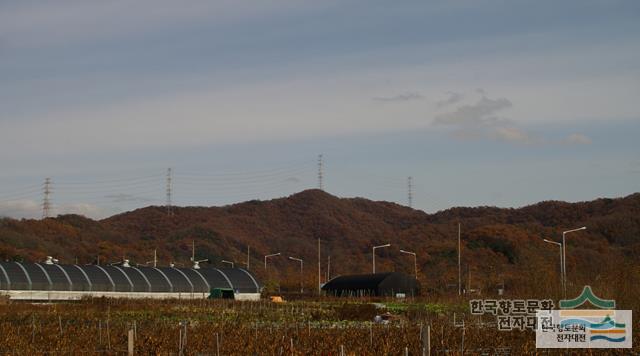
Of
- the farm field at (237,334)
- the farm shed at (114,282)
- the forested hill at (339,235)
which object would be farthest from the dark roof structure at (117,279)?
the forested hill at (339,235)

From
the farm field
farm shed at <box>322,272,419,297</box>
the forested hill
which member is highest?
the forested hill

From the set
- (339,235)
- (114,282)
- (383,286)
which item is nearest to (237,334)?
(114,282)

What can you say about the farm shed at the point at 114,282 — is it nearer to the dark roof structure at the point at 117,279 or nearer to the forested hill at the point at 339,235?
the dark roof structure at the point at 117,279

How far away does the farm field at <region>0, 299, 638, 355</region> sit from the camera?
2716 cm

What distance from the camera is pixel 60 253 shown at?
365ft

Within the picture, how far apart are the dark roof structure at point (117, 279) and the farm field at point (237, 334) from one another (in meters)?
8.77

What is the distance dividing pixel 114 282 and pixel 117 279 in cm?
47

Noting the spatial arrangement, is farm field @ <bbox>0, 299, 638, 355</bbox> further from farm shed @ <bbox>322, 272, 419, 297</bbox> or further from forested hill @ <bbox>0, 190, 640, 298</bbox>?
forested hill @ <bbox>0, 190, 640, 298</bbox>

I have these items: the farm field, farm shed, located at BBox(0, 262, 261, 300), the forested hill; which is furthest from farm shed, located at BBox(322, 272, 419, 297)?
the farm field

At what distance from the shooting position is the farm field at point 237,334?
89.1 ft

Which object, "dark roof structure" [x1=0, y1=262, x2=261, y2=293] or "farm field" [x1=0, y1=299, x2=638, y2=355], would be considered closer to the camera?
"farm field" [x1=0, y1=299, x2=638, y2=355]

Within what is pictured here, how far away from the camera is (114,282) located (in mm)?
61094

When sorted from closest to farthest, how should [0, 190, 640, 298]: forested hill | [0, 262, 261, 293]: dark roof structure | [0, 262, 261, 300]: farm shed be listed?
[0, 262, 261, 300]: farm shed
[0, 262, 261, 293]: dark roof structure
[0, 190, 640, 298]: forested hill

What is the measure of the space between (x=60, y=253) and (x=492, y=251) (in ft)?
172
